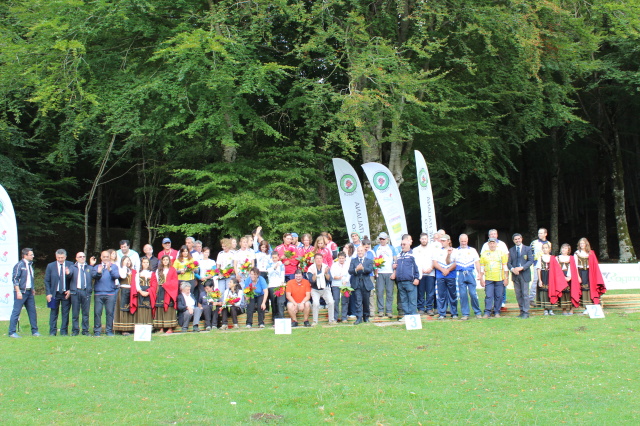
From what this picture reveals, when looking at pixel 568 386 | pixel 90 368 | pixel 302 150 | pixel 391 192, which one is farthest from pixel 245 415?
pixel 302 150

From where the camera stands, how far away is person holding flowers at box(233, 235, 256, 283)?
1290 centimetres

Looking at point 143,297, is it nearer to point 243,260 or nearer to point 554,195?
point 243,260

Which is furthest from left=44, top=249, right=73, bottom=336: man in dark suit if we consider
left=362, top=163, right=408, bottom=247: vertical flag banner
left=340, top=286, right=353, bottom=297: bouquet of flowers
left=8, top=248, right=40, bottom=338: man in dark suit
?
left=362, top=163, right=408, bottom=247: vertical flag banner

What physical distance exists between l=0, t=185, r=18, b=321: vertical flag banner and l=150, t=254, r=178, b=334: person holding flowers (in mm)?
3351

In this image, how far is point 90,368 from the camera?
9039mm

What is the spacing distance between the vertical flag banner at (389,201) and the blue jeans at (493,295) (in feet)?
11.7

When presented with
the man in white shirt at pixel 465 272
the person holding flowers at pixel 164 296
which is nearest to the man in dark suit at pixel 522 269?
the man in white shirt at pixel 465 272

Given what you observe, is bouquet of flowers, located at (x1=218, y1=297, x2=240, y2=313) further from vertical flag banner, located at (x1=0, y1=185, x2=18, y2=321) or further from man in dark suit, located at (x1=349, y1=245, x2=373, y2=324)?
vertical flag banner, located at (x1=0, y1=185, x2=18, y2=321)

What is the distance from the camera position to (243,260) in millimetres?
13273

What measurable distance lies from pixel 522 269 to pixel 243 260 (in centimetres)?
552

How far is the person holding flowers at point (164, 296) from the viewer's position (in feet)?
41.0

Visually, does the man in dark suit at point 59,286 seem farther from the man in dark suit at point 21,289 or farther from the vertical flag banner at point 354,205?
the vertical flag banner at point 354,205

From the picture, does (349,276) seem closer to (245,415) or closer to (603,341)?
(603,341)

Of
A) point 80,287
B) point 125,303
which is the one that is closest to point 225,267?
point 125,303
